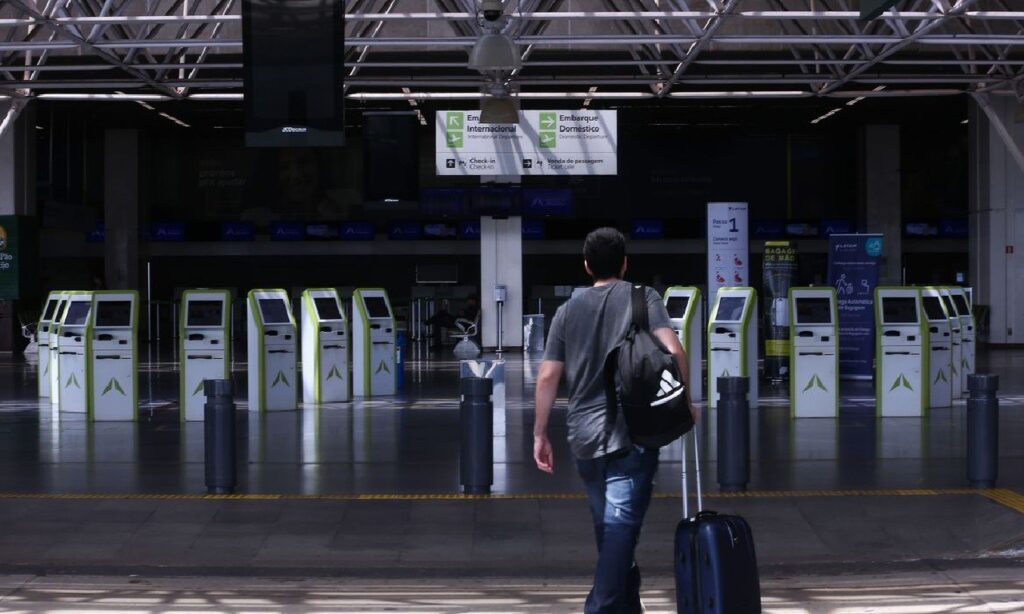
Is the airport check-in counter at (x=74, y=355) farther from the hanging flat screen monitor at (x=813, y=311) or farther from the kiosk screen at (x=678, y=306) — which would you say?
the hanging flat screen monitor at (x=813, y=311)

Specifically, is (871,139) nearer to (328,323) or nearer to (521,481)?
(328,323)

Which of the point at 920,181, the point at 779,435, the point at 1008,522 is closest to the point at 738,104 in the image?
the point at 920,181

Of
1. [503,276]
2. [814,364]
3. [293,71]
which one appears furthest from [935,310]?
[503,276]

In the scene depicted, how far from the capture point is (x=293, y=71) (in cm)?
1168

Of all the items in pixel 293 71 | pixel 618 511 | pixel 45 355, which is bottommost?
pixel 618 511

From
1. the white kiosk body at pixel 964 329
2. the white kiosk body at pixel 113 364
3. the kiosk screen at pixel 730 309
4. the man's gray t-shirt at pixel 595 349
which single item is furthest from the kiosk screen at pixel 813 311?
the man's gray t-shirt at pixel 595 349

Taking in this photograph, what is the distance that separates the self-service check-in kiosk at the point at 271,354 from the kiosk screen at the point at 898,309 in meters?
6.76

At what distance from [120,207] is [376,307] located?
22.6 meters

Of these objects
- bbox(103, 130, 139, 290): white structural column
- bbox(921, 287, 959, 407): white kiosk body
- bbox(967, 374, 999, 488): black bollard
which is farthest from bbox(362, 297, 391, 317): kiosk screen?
bbox(103, 130, 139, 290): white structural column

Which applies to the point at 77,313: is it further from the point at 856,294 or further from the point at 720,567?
the point at 720,567

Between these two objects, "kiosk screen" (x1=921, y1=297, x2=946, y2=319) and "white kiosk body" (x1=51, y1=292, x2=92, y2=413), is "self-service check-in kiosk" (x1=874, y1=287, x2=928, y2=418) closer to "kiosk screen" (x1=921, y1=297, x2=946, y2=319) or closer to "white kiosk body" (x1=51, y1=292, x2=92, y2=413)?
"kiosk screen" (x1=921, y1=297, x2=946, y2=319)

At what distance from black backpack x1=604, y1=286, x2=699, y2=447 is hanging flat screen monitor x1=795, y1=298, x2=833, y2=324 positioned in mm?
9776

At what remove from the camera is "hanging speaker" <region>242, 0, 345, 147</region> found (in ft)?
38.1

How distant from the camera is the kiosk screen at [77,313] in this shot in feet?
47.5
